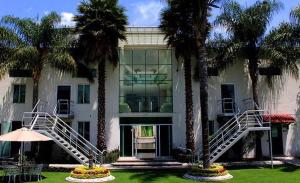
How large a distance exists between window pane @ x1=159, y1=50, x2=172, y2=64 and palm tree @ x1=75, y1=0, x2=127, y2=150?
13.3ft

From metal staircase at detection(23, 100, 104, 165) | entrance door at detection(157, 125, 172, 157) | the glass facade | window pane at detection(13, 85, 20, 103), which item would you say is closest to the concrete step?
entrance door at detection(157, 125, 172, 157)

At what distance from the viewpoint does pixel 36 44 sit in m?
27.5

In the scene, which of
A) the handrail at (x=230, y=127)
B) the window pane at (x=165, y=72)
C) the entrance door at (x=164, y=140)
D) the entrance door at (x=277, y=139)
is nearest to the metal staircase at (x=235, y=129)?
the handrail at (x=230, y=127)

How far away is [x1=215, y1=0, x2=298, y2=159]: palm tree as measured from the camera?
87.4 feet

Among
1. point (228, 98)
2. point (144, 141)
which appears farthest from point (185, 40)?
point (144, 141)

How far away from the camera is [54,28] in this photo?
90.8 feet

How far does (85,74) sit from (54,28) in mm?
4343

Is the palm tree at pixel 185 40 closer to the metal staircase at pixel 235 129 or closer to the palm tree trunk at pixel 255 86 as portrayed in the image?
the metal staircase at pixel 235 129

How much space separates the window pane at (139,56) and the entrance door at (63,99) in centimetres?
585

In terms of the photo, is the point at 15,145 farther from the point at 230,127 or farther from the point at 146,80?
the point at 230,127

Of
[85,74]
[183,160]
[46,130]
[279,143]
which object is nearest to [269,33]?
[279,143]

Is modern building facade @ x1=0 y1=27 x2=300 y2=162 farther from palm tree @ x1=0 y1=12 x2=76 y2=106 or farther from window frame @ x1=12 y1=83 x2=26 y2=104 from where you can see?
palm tree @ x1=0 y1=12 x2=76 y2=106

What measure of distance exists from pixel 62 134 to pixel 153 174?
8.13m

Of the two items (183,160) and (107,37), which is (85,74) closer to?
(107,37)
